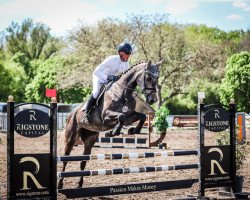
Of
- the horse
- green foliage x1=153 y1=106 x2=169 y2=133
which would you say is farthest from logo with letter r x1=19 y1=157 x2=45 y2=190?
green foliage x1=153 y1=106 x2=169 y2=133

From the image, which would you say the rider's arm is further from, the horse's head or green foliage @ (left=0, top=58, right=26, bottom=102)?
green foliage @ (left=0, top=58, right=26, bottom=102)

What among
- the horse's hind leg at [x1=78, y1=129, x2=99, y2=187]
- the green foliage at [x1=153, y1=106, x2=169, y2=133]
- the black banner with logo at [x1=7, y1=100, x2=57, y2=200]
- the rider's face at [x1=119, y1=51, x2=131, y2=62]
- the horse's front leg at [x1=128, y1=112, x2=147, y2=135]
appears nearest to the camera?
the black banner with logo at [x1=7, y1=100, x2=57, y2=200]

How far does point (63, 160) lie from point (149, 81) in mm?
1889

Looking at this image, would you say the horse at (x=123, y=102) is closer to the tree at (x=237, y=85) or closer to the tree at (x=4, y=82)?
the tree at (x=237, y=85)

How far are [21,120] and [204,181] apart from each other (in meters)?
2.96

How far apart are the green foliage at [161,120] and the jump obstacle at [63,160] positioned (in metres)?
9.25

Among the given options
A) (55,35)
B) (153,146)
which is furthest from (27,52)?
(153,146)

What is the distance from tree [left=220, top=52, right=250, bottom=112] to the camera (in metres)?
42.4

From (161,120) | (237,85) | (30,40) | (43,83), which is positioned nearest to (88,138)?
(161,120)

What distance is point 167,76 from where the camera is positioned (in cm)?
3778

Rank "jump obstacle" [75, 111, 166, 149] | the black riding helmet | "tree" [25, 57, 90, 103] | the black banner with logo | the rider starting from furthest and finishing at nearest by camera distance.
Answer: "tree" [25, 57, 90, 103], "jump obstacle" [75, 111, 166, 149], the rider, the black riding helmet, the black banner with logo

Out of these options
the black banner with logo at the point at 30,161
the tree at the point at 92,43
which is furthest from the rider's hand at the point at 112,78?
the tree at the point at 92,43

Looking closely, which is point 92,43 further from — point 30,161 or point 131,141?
point 30,161

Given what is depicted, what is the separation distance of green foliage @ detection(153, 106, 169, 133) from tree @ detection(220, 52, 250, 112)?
26003 millimetres
